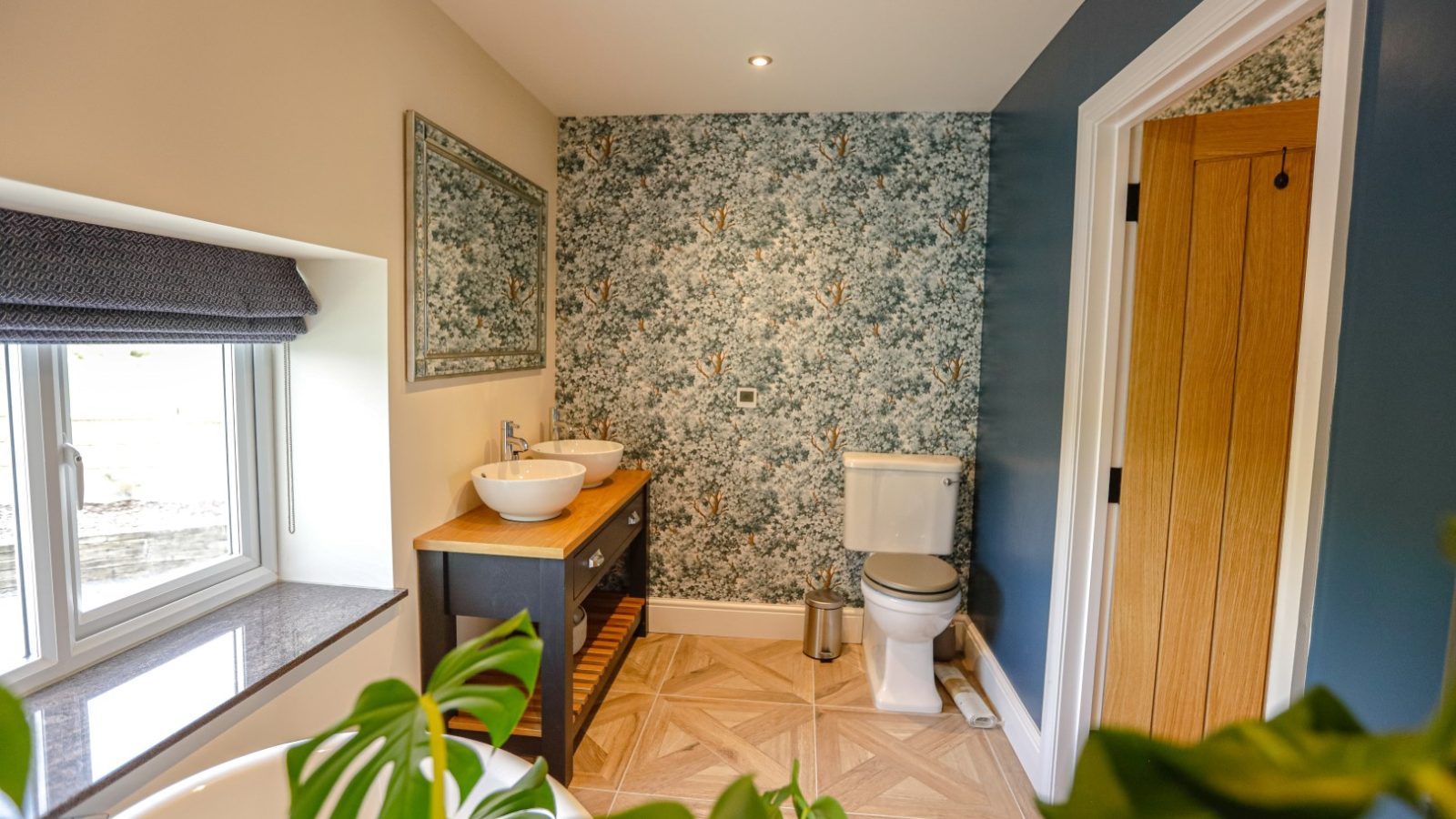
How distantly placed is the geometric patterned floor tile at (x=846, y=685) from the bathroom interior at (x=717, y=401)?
1.1 inches

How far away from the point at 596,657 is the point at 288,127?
1995mm

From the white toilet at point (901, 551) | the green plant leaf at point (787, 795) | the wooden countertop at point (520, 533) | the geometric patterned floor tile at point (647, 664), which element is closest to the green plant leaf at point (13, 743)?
the green plant leaf at point (787, 795)

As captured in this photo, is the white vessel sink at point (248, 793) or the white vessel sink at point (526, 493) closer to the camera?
the white vessel sink at point (248, 793)

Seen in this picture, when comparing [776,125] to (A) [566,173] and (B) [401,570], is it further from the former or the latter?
(B) [401,570]

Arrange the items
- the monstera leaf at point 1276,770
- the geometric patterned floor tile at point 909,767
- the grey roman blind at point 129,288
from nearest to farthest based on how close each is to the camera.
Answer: the monstera leaf at point 1276,770, the grey roman blind at point 129,288, the geometric patterned floor tile at point 909,767

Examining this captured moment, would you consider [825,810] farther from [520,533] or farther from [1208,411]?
[1208,411]

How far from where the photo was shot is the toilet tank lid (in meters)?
2.94

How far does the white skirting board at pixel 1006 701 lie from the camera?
2.29 m

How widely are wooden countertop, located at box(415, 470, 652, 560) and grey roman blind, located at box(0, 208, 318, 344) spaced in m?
0.73

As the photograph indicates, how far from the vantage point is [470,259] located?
235 centimetres

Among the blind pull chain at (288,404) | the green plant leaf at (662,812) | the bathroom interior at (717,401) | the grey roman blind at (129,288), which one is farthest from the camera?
the blind pull chain at (288,404)

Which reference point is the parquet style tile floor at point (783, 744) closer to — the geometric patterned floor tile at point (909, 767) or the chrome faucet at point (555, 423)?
the geometric patterned floor tile at point (909, 767)

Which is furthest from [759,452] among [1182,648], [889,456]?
[1182,648]

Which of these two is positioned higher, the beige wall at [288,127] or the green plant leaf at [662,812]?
the beige wall at [288,127]
